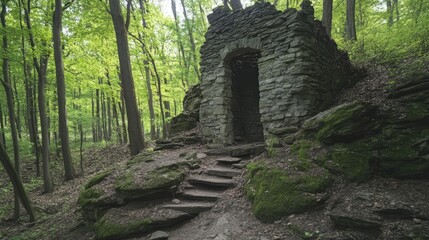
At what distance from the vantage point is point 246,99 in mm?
8812

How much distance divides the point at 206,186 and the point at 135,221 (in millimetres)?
1556

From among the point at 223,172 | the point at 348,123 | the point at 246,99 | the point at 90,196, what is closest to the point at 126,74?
the point at 90,196

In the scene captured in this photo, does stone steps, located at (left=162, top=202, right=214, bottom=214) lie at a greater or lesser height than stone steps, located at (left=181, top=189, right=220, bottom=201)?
lesser

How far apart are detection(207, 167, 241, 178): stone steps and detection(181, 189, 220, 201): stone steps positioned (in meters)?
0.56

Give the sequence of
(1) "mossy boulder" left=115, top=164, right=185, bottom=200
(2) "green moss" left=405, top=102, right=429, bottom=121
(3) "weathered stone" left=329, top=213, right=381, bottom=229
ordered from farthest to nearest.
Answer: (1) "mossy boulder" left=115, top=164, right=185, bottom=200 → (2) "green moss" left=405, top=102, right=429, bottom=121 → (3) "weathered stone" left=329, top=213, right=381, bottom=229

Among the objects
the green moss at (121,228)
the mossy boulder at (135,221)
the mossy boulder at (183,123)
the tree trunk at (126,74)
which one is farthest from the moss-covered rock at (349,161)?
the tree trunk at (126,74)

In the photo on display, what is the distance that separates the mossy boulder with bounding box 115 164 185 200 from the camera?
16.2 ft

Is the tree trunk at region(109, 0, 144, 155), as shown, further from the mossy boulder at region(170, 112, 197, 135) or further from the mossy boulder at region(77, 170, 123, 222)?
the mossy boulder at region(77, 170, 123, 222)

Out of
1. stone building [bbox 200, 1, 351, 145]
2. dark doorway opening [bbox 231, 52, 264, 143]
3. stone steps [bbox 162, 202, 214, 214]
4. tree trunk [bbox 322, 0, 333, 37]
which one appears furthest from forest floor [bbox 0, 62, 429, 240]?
tree trunk [bbox 322, 0, 333, 37]

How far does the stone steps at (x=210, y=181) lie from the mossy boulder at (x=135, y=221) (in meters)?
0.92

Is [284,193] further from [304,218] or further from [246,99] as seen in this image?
[246,99]

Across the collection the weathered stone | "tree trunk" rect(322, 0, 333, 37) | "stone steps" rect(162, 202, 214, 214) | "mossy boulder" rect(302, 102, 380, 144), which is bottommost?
"stone steps" rect(162, 202, 214, 214)

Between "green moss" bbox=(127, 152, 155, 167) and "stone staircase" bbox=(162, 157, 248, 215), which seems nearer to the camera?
"stone staircase" bbox=(162, 157, 248, 215)

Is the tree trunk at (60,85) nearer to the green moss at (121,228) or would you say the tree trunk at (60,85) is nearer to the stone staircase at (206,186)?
the green moss at (121,228)
